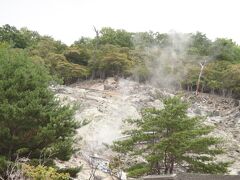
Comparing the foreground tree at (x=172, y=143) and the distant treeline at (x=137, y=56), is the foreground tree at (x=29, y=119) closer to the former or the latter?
the foreground tree at (x=172, y=143)

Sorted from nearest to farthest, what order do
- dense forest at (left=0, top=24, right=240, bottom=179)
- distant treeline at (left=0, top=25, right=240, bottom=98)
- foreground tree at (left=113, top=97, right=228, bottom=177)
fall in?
dense forest at (left=0, top=24, right=240, bottom=179), foreground tree at (left=113, top=97, right=228, bottom=177), distant treeline at (left=0, top=25, right=240, bottom=98)

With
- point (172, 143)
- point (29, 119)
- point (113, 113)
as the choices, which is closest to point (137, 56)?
point (113, 113)

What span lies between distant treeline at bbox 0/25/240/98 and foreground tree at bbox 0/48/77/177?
66.5 ft

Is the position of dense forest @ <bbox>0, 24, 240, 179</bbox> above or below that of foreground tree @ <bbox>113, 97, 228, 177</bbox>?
above

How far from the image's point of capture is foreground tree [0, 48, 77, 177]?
15742 mm

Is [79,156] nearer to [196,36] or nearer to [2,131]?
[2,131]

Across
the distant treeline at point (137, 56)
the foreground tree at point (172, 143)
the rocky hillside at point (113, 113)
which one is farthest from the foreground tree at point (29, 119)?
the distant treeline at point (137, 56)

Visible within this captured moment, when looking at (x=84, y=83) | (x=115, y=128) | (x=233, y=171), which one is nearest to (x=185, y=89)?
(x=84, y=83)

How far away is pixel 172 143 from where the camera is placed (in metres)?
18.7

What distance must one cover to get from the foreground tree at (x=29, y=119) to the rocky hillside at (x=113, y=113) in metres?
2.55

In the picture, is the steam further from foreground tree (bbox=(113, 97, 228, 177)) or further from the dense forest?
foreground tree (bbox=(113, 97, 228, 177))

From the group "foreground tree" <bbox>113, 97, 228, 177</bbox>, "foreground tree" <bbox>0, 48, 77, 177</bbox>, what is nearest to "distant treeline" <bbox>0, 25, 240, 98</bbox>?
"foreground tree" <bbox>113, 97, 228, 177</bbox>

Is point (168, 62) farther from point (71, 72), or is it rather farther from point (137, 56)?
point (71, 72)

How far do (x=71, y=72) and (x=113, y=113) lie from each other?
12.3 m
